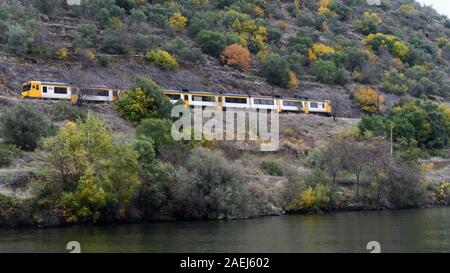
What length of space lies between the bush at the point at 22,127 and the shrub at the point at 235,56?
4631 centimetres

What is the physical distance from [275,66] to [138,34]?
21.2 metres

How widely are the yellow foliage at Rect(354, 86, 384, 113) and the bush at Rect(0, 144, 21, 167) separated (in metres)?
57.5

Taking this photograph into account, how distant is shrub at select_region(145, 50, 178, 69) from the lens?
88000 millimetres

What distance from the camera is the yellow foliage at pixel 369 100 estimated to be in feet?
315

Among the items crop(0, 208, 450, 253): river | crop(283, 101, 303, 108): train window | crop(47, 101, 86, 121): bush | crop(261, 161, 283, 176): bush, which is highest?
crop(283, 101, 303, 108): train window

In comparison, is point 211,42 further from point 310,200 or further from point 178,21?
point 310,200

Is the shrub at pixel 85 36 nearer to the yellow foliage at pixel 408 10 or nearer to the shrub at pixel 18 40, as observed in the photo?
the shrub at pixel 18 40

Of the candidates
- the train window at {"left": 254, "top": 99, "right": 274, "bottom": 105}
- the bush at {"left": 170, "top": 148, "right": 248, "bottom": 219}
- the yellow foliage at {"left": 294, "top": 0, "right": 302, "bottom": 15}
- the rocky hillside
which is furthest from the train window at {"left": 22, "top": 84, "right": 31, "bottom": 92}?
the yellow foliage at {"left": 294, "top": 0, "right": 302, "bottom": 15}

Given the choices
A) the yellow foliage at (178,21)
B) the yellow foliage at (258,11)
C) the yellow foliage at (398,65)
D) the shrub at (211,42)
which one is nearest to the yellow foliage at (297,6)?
the yellow foliage at (258,11)

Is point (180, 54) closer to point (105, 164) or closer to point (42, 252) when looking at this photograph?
point (105, 164)

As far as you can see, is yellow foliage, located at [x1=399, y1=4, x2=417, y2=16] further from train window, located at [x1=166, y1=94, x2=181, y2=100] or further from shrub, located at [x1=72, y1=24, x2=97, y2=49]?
train window, located at [x1=166, y1=94, x2=181, y2=100]

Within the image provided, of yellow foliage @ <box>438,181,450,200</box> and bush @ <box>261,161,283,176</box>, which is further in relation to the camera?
yellow foliage @ <box>438,181,450,200</box>

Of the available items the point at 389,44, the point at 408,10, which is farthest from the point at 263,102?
the point at 408,10
